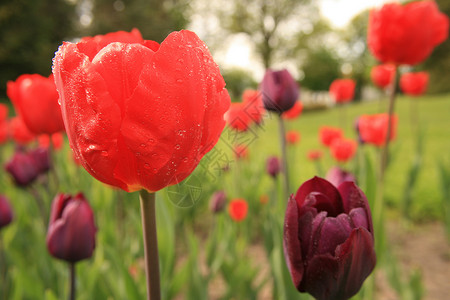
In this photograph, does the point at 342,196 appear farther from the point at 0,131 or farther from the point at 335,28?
the point at 335,28

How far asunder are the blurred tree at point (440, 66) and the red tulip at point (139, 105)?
15607 millimetres

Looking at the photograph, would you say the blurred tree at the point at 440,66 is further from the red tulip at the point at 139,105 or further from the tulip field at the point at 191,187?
the red tulip at the point at 139,105

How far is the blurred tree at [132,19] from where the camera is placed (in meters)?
15.6

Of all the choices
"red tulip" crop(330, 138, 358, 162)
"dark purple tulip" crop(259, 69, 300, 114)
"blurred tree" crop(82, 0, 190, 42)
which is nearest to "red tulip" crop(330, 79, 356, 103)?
"red tulip" crop(330, 138, 358, 162)

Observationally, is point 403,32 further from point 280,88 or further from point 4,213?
point 4,213

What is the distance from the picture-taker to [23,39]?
13.0 m

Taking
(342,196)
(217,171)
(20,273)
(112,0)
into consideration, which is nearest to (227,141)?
(217,171)

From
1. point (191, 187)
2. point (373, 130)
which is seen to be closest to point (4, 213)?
point (191, 187)

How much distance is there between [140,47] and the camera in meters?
0.33

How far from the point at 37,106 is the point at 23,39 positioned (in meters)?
14.0

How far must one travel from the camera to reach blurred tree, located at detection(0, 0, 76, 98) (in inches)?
504

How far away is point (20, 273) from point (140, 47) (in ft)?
3.28

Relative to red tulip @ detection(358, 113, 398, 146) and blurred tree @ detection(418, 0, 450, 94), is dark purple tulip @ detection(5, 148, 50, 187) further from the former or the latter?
blurred tree @ detection(418, 0, 450, 94)

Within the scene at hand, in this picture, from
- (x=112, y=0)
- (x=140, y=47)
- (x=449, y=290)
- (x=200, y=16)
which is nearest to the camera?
(x=140, y=47)
